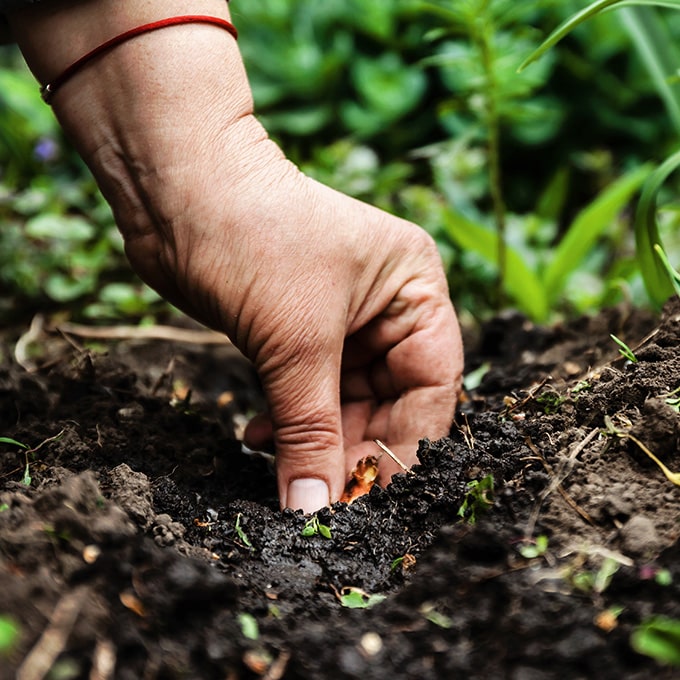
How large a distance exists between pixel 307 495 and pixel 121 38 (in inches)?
35.4

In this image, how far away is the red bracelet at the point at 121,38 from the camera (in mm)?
1326

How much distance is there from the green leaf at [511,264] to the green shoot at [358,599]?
4.84 feet

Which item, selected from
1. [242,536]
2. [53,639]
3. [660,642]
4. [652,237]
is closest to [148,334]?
[242,536]

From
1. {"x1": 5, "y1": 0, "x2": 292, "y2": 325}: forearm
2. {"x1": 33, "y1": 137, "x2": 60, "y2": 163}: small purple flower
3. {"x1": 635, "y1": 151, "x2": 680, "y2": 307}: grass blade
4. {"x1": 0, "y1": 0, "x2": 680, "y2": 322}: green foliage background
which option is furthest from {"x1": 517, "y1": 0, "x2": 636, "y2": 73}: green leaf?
{"x1": 33, "y1": 137, "x2": 60, "y2": 163}: small purple flower

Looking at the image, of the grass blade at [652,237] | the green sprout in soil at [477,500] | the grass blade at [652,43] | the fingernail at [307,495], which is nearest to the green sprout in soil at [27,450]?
the fingernail at [307,495]

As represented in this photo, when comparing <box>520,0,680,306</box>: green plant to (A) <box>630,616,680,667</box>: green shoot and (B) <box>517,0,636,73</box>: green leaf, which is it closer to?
(B) <box>517,0,636,73</box>: green leaf

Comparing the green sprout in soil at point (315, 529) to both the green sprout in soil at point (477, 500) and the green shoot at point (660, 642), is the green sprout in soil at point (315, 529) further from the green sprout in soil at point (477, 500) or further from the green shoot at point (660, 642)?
the green shoot at point (660, 642)

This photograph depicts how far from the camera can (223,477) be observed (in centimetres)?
157

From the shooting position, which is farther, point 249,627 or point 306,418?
point 306,418

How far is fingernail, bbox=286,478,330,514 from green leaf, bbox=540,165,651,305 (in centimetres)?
124

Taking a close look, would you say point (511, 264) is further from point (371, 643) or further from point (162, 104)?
point (371, 643)

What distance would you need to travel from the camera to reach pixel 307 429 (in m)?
1.44

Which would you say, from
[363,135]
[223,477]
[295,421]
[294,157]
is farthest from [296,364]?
[363,135]

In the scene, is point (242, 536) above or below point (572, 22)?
below
